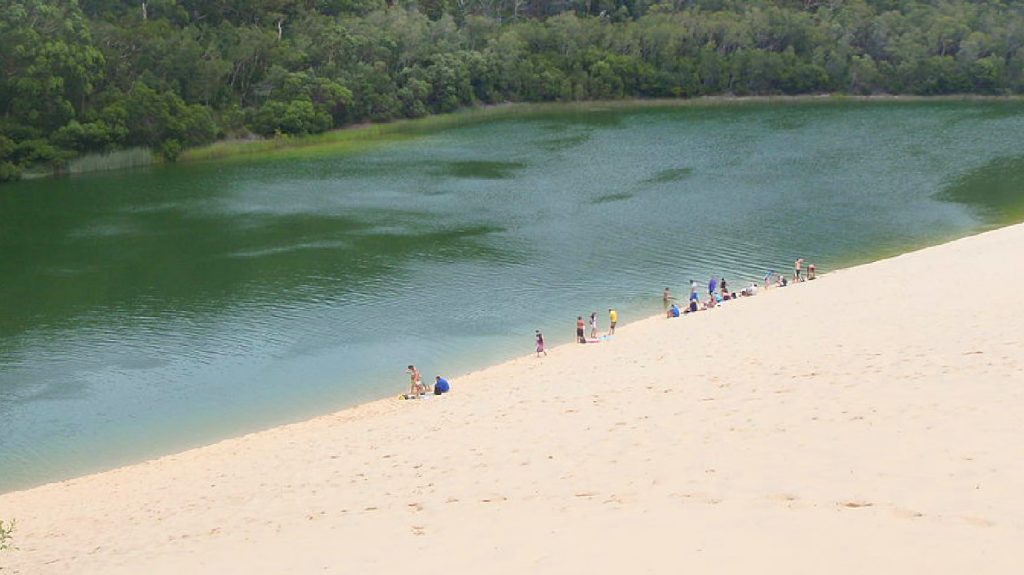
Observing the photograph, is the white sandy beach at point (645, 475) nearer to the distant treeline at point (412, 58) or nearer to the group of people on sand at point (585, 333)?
the group of people on sand at point (585, 333)

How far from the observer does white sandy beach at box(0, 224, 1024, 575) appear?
1411 centimetres

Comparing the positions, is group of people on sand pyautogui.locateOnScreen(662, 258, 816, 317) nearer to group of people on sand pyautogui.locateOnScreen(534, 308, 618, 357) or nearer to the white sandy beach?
group of people on sand pyautogui.locateOnScreen(534, 308, 618, 357)

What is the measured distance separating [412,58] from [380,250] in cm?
5975

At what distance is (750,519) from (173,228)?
48.9 meters

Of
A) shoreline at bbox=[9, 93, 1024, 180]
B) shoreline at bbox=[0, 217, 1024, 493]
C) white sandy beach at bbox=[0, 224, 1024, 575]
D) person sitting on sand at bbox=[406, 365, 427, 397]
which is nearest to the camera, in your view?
white sandy beach at bbox=[0, 224, 1024, 575]

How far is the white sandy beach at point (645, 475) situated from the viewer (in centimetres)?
1411

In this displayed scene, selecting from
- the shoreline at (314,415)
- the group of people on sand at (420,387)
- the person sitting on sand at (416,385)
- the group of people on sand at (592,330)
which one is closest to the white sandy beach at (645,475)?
the shoreline at (314,415)

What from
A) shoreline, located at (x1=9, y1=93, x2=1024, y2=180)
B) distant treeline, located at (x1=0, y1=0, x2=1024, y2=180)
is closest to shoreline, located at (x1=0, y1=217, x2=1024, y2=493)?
shoreline, located at (x1=9, y1=93, x2=1024, y2=180)

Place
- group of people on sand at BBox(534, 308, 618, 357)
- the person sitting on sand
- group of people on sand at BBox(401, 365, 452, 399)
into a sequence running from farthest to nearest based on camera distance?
1. group of people on sand at BBox(534, 308, 618, 357)
2. the person sitting on sand
3. group of people on sand at BBox(401, 365, 452, 399)

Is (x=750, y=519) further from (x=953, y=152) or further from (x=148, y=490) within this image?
(x=953, y=152)

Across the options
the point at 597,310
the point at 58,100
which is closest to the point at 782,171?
the point at 597,310

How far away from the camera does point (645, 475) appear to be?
17.6 meters

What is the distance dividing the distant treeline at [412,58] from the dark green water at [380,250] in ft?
24.8

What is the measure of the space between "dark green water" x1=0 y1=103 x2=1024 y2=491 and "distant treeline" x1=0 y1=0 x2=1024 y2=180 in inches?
298
